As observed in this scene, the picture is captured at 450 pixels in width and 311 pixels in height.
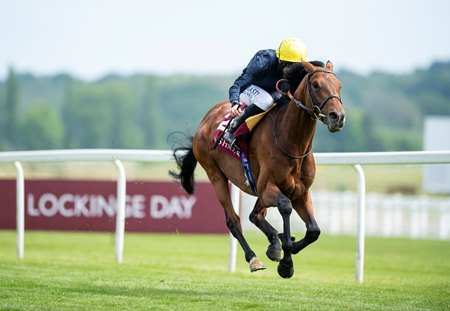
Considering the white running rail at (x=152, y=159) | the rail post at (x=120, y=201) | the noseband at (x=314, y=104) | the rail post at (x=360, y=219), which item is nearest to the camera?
the noseband at (x=314, y=104)

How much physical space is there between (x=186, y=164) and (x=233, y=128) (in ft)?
4.76

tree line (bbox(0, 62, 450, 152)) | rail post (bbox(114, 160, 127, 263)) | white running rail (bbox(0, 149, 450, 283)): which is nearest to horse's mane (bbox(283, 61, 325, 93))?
white running rail (bbox(0, 149, 450, 283))

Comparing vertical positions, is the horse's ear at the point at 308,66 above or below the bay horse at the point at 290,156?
above

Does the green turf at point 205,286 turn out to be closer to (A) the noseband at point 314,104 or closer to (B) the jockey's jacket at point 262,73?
(A) the noseband at point 314,104

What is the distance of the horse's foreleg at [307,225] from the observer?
7.71 metres

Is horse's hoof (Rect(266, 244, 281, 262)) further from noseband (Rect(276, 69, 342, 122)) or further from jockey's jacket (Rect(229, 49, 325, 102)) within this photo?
jockey's jacket (Rect(229, 49, 325, 102))

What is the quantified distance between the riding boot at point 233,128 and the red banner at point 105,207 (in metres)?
3.17

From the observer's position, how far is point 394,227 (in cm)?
2239

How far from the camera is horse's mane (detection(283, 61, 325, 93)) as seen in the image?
789 centimetres

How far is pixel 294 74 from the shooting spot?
7926 mm

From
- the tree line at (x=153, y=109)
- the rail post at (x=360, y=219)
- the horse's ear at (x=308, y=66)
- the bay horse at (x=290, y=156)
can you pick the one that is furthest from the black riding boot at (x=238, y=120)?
the tree line at (x=153, y=109)

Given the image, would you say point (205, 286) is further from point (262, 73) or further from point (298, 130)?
point (262, 73)

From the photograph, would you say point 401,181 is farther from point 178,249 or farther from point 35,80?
point 35,80

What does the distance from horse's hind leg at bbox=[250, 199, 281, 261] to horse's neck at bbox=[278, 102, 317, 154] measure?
0.74 meters
